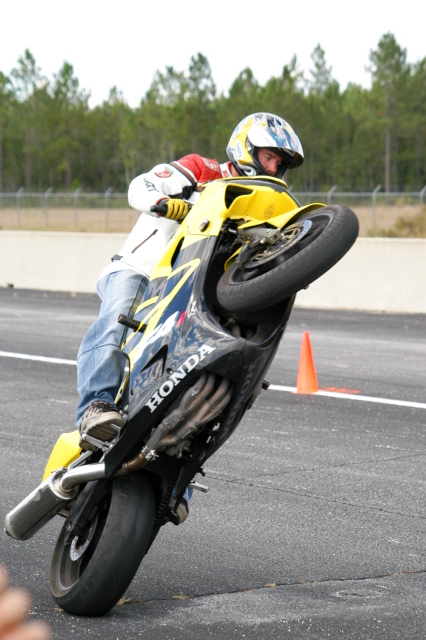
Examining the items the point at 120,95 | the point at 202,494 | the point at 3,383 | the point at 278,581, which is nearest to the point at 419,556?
the point at 278,581

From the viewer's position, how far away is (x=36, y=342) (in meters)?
13.2

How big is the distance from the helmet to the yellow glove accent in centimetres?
32

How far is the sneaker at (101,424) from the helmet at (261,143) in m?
1.20

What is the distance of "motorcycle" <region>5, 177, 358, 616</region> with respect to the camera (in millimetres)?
3715

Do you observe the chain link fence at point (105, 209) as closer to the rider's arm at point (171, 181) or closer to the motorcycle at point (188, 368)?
the rider's arm at point (171, 181)

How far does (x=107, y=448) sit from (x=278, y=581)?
1.04 metres

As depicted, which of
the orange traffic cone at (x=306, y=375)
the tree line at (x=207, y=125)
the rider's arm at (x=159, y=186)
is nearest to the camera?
the rider's arm at (x=159, y=186)

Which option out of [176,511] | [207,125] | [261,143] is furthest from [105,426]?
[207,125]

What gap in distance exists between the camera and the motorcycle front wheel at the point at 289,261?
3631 mm

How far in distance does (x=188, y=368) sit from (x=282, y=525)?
77.0 inches

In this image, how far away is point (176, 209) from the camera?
4.40 metres

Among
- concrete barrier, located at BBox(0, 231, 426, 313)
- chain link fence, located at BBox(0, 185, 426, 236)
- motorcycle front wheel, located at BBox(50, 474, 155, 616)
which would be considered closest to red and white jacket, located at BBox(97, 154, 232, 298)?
motorcycle front wheel, located at BBox(50, 474, 155, 616)

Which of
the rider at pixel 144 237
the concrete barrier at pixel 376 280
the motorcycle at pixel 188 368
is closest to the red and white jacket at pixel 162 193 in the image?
the rider at pixel 144 237

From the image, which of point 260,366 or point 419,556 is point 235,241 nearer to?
point 260,366
